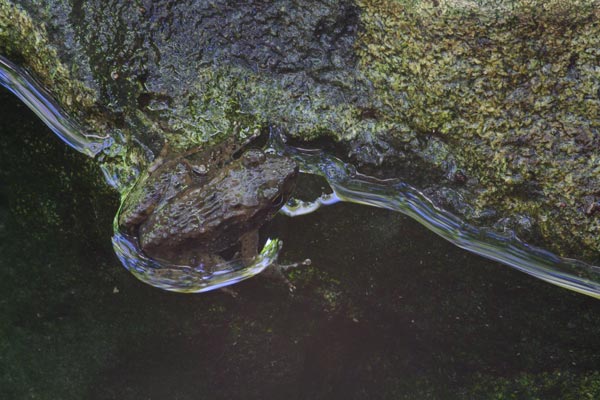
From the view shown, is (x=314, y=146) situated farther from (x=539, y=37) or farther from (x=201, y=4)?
(x=539, y=37)

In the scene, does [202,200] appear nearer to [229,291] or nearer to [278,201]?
[278,201]

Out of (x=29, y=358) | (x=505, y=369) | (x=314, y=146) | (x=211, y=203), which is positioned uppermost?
(x=314, y=146)

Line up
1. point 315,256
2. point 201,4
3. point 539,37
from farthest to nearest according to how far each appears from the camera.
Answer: point 315,256 < point 201,4 < point 539,37

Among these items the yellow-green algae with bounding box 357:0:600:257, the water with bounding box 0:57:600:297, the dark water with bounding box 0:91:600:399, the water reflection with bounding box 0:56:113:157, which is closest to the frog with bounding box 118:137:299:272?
the water with bounding box 0:57:600:297

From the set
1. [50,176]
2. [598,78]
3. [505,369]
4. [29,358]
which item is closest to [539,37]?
[598,78]

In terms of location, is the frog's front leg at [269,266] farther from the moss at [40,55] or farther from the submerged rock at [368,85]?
the moss at [40,55]

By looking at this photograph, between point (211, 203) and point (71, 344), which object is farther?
point (71, 344)
